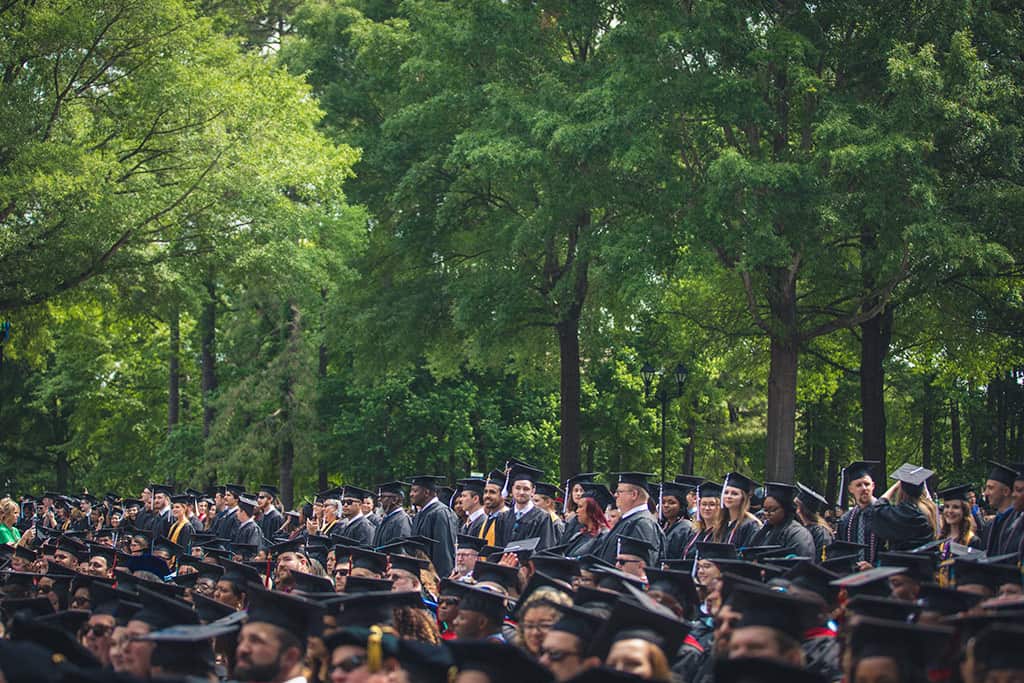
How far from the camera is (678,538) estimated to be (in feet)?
39.1

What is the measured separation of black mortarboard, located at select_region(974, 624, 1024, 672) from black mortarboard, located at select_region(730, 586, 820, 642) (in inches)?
38.0

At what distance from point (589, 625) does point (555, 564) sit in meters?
2.85

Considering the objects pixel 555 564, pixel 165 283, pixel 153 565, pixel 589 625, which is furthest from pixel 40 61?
pixel 589 625

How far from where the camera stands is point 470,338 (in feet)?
85.4

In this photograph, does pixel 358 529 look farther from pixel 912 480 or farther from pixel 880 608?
pixel 880 608

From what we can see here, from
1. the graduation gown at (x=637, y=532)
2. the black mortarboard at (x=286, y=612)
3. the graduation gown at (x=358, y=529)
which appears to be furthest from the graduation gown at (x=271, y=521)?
the black mortarboard at (x=286, y=612)

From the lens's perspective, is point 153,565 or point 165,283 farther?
point 165,283

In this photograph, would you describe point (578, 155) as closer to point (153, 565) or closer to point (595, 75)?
point (595, 75)

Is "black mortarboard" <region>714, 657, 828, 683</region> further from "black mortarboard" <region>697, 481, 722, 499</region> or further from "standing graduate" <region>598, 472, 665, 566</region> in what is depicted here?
"black mortarboard" <region>697, 481, 722, 499</region>

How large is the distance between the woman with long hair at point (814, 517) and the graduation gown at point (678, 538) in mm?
1146

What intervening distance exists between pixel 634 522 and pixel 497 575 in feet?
7.73

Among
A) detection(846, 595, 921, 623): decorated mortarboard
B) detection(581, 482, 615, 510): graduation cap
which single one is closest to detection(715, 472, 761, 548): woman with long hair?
detection(581, 482, 615, 510): graduation cap

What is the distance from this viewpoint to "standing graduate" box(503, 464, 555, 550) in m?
13.4

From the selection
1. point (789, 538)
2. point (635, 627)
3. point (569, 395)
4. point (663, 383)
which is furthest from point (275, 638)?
point (663, 383)
